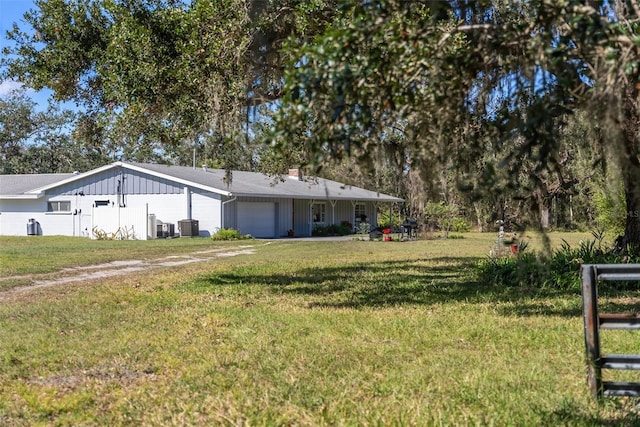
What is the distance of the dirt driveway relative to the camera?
43.6 ft

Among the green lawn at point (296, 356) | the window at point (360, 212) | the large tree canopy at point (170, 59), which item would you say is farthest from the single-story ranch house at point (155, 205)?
the green lawn at point (296, 356)

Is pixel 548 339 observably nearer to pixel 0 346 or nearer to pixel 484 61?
pixel 484 61

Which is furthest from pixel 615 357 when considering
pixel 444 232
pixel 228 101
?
pixel 444 232

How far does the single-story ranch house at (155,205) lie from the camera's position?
106ft

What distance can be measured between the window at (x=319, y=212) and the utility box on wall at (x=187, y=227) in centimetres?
888

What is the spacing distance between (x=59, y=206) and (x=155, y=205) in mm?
5973

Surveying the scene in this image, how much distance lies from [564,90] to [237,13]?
7954mm

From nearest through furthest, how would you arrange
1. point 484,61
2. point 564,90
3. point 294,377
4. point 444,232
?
1. point 564,90
2. point 484,61
3. point 294,377
4. point 444,232

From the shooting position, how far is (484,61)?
415 cm

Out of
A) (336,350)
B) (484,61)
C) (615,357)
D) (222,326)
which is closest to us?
(484,61)

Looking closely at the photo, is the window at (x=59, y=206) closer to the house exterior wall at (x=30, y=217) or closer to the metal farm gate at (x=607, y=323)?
the house exterior wall at (x=30, y=217)

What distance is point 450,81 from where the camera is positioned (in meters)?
4.16

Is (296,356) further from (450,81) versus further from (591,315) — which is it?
(450,81)

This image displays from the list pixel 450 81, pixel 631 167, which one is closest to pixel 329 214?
pixel 450 81
